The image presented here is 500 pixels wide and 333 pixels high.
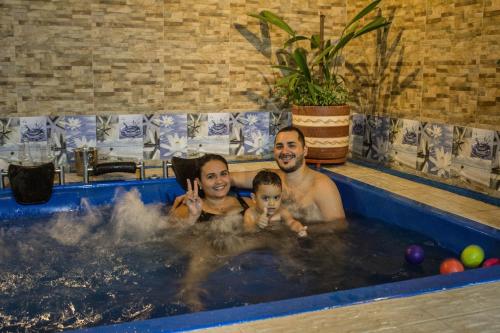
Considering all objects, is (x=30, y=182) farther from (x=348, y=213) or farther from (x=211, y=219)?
(x=348, y=213)

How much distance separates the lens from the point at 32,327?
1984 mm

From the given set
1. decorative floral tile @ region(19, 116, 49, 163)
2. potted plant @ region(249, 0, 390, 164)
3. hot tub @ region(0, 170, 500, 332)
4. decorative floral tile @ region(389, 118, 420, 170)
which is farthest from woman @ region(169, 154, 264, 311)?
decorative floral tile @ region(389, 118, 420, 170)

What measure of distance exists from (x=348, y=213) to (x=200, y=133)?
137cm

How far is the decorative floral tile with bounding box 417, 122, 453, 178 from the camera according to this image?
3.64 meters

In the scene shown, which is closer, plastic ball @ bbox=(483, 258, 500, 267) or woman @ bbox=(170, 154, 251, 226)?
plastic ball @ bbox=(483, 258, 500, 267)

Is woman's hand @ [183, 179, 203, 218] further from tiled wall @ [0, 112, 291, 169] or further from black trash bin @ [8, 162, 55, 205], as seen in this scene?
tiled wall @ [0, 112, 291, 169]

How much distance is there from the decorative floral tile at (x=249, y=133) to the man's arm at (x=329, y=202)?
48.1 inches

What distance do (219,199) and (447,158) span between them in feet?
4.94

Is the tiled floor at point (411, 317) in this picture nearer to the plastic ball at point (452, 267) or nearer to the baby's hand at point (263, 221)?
the plastic ball at point (452, 267)

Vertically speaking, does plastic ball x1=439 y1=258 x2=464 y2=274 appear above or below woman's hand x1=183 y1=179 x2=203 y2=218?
below

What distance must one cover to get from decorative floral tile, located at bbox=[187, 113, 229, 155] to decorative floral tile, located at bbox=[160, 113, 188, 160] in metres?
0.04

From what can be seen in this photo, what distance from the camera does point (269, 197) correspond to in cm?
310

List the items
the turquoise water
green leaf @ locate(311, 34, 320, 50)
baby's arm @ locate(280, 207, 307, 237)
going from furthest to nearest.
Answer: green leaf @ locate(311, 34, 320, 50) → baby's arm @ locate(280, 207, 307, 237) → the turquoise water

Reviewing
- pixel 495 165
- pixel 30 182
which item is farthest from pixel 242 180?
pixel 495 165
